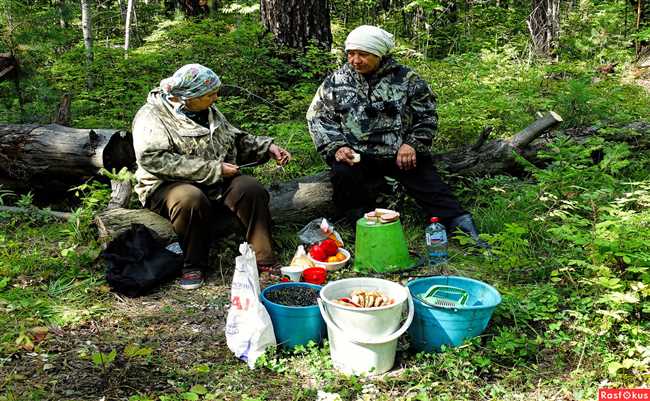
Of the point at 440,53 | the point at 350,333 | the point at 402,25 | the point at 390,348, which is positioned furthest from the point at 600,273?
the point at 402,25

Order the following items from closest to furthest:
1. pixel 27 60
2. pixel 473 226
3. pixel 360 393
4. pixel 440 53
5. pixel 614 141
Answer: pixel 360 393 < pixel 473 226 < pixel 614 141 < pixel 27 60 < pixel 440 53

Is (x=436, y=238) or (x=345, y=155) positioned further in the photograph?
(x=345, y=155)

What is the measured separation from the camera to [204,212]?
376 centimetres

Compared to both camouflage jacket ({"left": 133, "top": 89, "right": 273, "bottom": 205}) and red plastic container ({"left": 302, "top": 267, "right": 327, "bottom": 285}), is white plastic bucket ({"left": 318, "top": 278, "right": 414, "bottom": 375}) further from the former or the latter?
camouflage jacket ({"left": 133, "top": 89, "right": 273, "bottom": 205})

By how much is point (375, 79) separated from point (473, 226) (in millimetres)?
1386

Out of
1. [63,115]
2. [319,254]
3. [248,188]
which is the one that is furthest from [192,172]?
[63,115]

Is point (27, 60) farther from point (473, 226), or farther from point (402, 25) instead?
point (402, 25)

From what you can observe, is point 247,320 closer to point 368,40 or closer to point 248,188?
point 248,188

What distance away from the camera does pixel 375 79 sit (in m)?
4.35

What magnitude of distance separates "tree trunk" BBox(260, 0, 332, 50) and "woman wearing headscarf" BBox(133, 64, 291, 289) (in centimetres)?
310

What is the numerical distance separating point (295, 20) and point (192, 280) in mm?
4139

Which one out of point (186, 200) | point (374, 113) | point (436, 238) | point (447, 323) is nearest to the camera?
point (447, 323)

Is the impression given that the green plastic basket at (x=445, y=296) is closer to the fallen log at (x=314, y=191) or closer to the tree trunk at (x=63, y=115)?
the fallen log at (x=314, y=191)

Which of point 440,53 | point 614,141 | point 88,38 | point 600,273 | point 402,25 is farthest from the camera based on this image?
point 402,25
